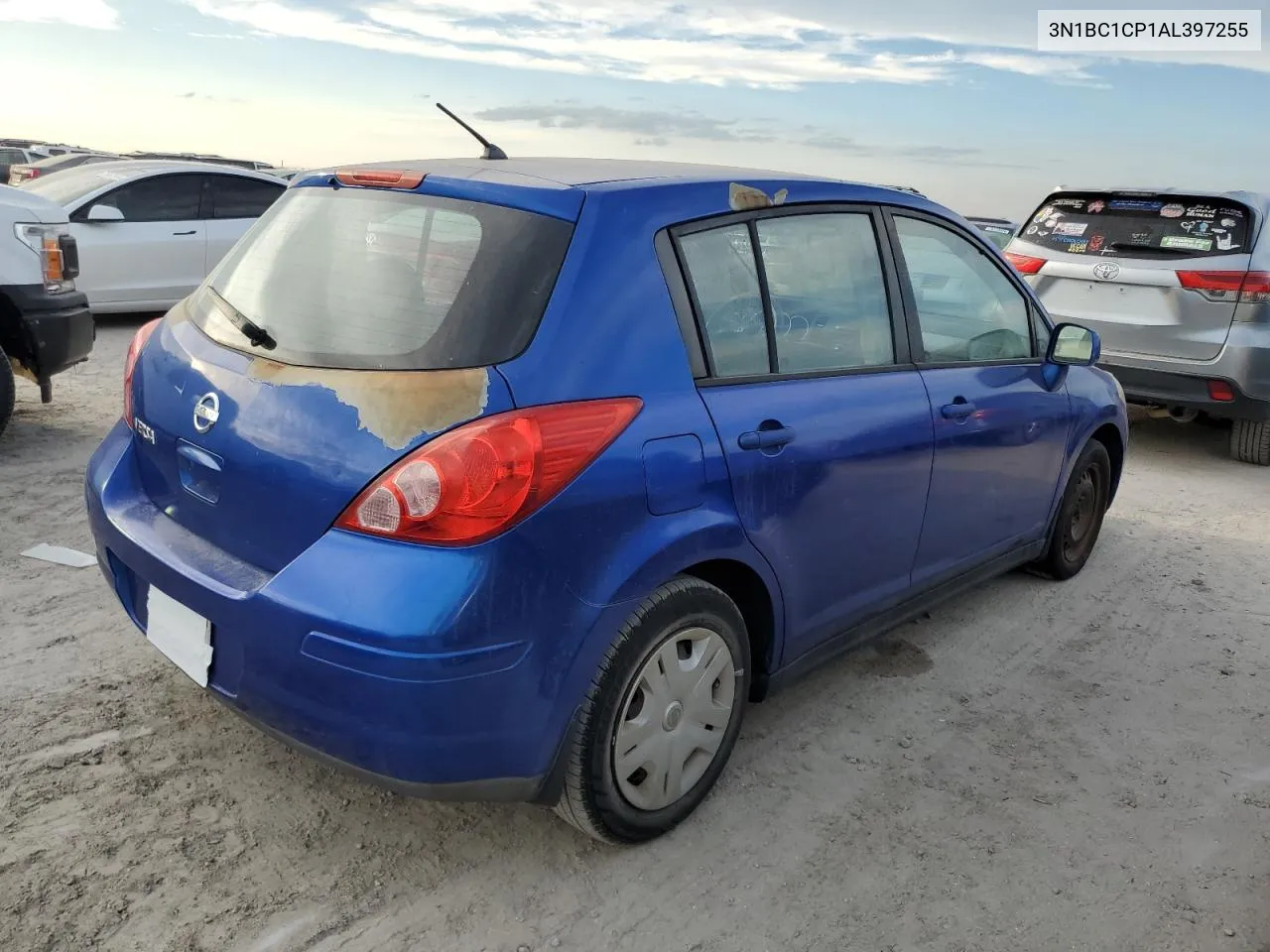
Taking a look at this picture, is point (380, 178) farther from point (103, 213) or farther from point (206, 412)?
point (103, 213)

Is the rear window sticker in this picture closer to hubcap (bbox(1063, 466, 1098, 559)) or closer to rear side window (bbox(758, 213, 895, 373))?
hubcap (bbox(1063, 466, 1098, 559))

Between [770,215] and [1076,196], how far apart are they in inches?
214

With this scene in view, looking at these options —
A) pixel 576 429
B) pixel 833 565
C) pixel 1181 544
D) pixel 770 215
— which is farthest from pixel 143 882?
pixel 1181 544

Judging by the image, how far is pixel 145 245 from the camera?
9258 millimetres

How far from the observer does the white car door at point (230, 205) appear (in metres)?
9.82

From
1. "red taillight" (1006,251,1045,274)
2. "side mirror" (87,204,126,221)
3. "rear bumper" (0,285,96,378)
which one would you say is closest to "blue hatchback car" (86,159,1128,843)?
"rear bumper" (0,285,96,378)

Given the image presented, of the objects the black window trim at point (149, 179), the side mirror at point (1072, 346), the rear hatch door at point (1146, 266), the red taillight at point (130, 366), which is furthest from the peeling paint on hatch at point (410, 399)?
the black window trim at point (149, 179)

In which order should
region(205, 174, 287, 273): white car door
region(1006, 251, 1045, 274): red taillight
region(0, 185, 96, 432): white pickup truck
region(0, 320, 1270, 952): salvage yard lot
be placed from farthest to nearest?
region(205, 174, 287, 273): white car door, region(1006, 251, 1045, 274): red taillight, region(0, 185, 96, 432): white pickup truck, region(0, 320, 1270, 952): salvage yard lot

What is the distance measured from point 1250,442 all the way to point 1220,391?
77cm

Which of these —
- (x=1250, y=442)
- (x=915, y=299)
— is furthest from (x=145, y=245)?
(x=1250, y=442)

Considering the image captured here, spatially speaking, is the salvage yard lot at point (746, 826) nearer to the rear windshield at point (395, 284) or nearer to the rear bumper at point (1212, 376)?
the rear windshield at point (395, 284)

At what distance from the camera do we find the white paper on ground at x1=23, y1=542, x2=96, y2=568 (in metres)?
4.08

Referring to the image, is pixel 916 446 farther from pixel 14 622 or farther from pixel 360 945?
pixel 14 622

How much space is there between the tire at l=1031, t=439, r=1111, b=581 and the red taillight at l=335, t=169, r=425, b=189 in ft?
10.0
